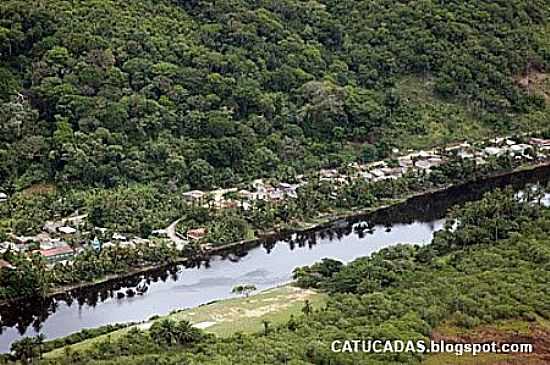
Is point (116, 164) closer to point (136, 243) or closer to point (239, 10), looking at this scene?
point (136, 243)

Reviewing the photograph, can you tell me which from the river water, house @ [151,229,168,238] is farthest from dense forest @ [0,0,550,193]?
the river water

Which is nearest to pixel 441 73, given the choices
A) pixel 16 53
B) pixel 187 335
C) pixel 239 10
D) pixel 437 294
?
pixel 239 10

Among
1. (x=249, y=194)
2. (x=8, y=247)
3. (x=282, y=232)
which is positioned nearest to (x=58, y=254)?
(x=8, y=247)

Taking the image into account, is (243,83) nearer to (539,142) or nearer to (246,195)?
(246,195)

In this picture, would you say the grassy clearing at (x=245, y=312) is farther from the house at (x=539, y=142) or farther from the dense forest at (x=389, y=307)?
the house at (x=539, y=142)

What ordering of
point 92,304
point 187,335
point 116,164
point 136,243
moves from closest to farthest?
point 187,335, point 92,304, point 136,243, point 116,164

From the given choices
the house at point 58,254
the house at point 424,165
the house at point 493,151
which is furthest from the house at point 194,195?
the house at point 493,151
